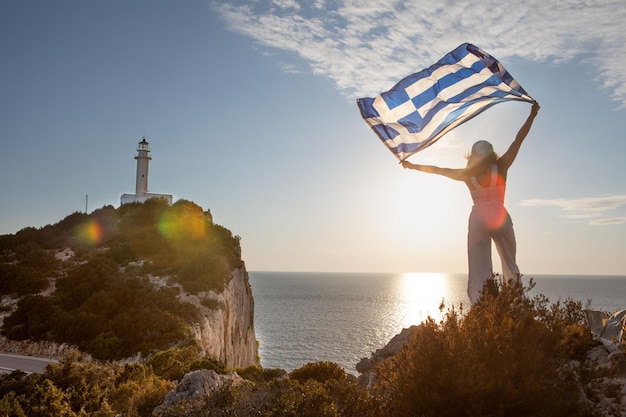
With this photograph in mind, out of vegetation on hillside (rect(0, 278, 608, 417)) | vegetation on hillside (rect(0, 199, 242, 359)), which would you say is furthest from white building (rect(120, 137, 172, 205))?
vegetation on hillside (rect(0, 278, 608, 417))

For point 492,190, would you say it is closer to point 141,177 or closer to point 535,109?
point 535,109

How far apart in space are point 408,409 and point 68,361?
1195 cm

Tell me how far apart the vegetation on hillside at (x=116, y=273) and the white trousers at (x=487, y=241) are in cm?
1790

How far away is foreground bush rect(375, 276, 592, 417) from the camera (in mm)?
5523

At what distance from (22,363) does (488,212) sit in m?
19.8

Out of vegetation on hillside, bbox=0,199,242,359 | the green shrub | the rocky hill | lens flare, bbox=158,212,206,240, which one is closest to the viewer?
the green shrub

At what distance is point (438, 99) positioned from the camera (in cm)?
925

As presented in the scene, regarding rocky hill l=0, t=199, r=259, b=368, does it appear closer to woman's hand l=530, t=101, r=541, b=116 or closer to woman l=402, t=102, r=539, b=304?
woman l=402, t=102, r=539, b=304

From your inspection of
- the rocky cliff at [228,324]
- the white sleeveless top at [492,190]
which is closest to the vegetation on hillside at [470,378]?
the white sleeveless top at [492,190]

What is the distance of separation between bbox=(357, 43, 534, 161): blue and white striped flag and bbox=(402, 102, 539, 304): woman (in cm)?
74

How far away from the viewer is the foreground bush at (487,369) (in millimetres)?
5523

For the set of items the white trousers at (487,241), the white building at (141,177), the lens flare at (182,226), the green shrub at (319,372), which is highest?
the white building at (141,177)

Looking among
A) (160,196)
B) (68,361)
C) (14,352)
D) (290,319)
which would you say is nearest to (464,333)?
(68,361)

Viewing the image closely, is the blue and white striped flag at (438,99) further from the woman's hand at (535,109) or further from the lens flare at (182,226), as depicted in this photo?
the lens flare at (182,226)
